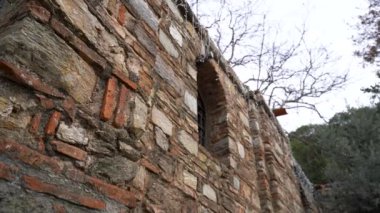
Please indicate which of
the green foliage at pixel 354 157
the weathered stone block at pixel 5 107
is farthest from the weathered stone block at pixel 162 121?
the green foliage at pixel 354 157

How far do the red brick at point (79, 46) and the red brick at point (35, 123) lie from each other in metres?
0.40

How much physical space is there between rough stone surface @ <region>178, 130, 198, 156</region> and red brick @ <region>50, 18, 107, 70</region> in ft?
3.15

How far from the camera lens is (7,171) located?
1.23m

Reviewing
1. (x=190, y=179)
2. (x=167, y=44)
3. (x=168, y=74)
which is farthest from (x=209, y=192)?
(x=167, y=44)

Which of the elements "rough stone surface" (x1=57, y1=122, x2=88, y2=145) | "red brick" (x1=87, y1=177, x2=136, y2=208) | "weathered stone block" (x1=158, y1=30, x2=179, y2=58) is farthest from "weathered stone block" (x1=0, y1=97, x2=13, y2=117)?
"weathered stone block" (x1=158, y1=30, x2=179, y2=58)

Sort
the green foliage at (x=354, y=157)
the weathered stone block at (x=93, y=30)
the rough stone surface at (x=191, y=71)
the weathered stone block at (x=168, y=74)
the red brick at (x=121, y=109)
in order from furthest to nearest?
the green foliage at (x=354, y=157), the rough stone surface at (x=191, y=71), the weathered stone block at (x=168, y=74), the red brick at (x=121, y=109), the weathered stone block at (x=93, y=30)

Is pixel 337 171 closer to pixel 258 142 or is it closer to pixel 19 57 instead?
pixel 258 142

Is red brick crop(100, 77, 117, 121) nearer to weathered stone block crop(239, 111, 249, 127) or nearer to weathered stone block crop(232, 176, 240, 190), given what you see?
weathered stone block crop(232, 176, 240, 190)

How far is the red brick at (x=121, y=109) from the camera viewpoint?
71.3 inches

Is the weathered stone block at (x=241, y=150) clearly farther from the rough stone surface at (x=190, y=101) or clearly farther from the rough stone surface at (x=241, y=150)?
the rough stone surface at (x=190, y=101)

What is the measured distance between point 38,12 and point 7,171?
695 mm

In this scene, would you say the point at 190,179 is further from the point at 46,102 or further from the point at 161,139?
the point at 46,102

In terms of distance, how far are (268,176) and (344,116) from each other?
12.9 ft

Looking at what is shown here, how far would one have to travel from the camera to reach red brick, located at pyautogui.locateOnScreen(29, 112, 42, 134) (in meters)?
1.39
